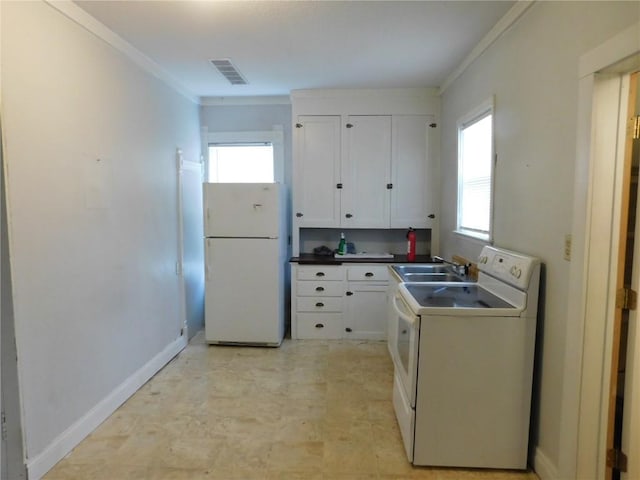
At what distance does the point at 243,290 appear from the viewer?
12.6 feet

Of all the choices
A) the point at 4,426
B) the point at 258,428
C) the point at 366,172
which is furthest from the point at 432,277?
the point at 4,426

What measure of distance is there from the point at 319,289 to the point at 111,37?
2659 mm

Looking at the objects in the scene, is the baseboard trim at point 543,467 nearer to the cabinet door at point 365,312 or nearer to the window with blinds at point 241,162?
the cabinet door at point 365,312

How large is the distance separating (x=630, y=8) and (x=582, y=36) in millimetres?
283

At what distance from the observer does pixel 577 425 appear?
1.73m

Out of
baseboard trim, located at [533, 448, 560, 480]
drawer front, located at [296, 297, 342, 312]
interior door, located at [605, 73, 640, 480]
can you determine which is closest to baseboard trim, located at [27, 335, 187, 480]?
drawer front, located at [296, 297, 342, 312]

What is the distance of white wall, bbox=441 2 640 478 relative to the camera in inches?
69.4

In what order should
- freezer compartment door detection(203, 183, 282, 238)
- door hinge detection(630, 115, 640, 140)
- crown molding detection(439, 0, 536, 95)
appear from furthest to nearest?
freezer compartment door detection(203, 183, 282, 238) < crown molding detection(439, 0, 536, 95) < door hinge detection(630, 115, 640, 140)

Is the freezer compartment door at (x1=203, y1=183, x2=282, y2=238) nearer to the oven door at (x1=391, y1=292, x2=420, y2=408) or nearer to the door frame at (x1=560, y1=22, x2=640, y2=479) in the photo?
the oven door at (x1=391, y1=292, x2=420, y2=408)

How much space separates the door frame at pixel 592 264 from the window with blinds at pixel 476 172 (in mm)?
983

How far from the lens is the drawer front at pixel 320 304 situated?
4.02 m

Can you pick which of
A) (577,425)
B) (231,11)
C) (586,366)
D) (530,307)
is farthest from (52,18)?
(577,425)

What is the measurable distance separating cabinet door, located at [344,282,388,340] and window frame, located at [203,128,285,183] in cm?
151

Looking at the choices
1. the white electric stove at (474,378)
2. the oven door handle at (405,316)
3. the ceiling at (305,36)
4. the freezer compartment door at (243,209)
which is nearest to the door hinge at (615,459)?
the white electric stove at (474,378)
